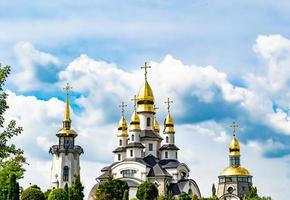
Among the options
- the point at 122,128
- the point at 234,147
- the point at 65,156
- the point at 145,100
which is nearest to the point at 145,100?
the point at 145,100

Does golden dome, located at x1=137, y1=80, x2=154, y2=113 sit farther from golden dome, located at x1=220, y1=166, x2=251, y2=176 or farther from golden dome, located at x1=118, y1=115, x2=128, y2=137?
golden dome, located at x1=220, y1=166, x2=251, y2=176

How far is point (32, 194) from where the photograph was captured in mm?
63094

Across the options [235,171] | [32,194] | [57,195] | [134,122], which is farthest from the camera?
[235,171]

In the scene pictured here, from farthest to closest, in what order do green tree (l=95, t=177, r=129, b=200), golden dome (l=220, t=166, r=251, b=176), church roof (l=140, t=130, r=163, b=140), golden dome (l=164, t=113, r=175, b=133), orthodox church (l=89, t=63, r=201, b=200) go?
golden dome (l=220, t=166, r=251, b=176) → golden dome (l=164, t=113, r=175, b=133) → church roof (l=140, t=130, r=163, b=140) → orthodox church (l=89, t=63, r=201, b=200) → green tree (l=95, t=177, r=129, b=200)

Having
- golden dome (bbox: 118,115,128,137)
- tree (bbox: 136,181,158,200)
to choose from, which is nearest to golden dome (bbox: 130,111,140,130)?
golden dome (bbox: 118,115,128,137)

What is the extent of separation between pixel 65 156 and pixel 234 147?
822 inches

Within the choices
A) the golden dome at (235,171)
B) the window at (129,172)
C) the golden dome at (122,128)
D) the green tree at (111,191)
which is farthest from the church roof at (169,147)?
the green tree at (111,191)

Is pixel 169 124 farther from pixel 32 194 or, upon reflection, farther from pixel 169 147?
pixel 32 194

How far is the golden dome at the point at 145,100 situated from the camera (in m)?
77.4

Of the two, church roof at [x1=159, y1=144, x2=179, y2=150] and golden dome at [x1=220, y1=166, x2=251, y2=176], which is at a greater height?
church roof at [x1=159, y1=144, x2=179, y2=150]

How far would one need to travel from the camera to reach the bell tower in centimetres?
7681

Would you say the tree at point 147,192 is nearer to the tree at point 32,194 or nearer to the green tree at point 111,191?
the green tree at point 111,191

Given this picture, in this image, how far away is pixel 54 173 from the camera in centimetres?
7725

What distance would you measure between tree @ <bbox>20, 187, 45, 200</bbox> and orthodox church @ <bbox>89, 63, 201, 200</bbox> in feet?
30.3
